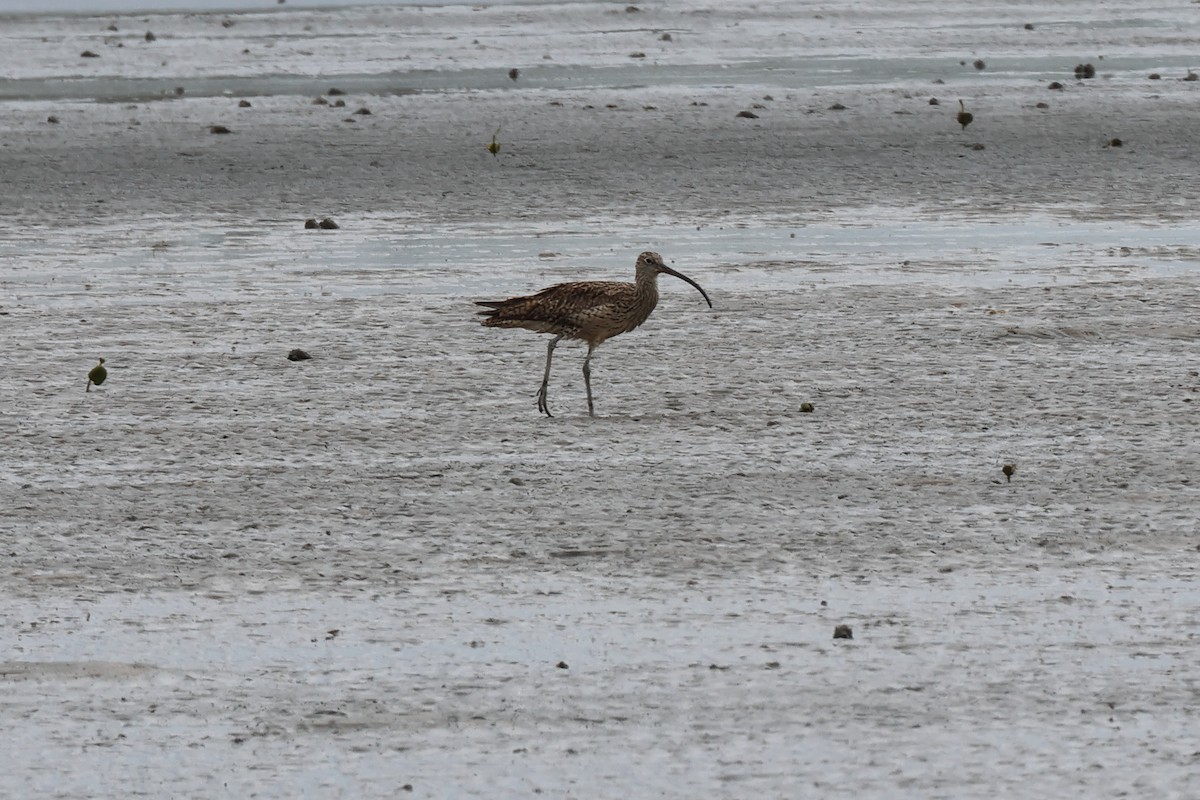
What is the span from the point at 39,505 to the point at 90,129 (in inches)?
561

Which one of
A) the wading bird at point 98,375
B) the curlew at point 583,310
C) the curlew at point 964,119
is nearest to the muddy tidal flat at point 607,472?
the wading bird at point 98,375

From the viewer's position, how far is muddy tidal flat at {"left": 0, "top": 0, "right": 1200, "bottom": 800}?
5.69m

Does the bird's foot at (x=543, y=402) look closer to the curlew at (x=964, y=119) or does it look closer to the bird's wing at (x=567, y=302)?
the bird's wing at (x=567, y=302)

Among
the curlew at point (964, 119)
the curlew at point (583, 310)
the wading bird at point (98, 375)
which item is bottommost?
the curlew at point (964, 119)

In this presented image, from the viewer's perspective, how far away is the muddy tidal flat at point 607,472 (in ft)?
18.7

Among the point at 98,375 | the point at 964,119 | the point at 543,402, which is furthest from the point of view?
the point at 964,119

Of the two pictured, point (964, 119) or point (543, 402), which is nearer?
point (543, 402)

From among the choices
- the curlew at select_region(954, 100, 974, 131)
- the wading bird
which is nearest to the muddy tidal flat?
the wading bird

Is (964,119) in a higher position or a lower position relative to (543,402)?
lower

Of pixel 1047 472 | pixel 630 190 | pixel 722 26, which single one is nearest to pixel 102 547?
pixel 1047 472

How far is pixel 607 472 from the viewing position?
8.55 meters

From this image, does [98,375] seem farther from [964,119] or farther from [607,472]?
[964,119]

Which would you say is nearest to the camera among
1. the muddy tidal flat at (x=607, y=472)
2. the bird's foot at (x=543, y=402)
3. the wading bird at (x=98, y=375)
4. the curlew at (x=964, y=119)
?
the muddy tidal flat at (x=607, y=472)

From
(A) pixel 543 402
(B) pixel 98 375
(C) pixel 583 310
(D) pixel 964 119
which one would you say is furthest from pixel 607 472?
(D) pixel 964 119
